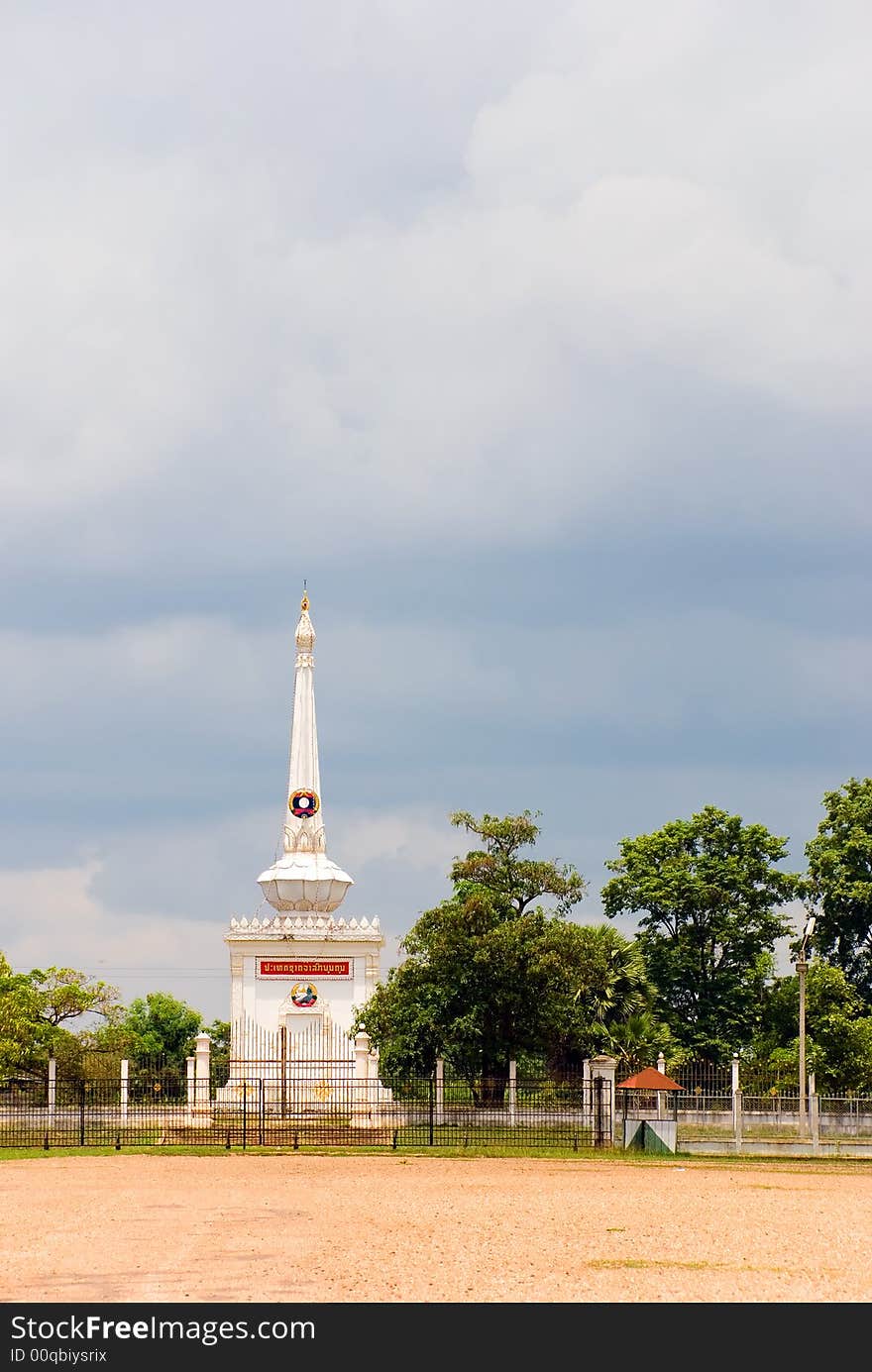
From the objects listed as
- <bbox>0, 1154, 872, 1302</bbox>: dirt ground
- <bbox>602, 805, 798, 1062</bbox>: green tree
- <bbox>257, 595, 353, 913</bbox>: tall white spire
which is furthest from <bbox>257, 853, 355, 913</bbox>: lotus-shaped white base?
<bbox>0, 1154, 872, 1302</bbox>: dirt ground

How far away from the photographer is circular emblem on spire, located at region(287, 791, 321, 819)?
208ft

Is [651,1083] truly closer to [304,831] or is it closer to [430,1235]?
[430,1235]

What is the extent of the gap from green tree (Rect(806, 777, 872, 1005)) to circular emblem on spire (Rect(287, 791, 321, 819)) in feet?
63.6

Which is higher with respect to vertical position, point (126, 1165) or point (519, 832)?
point (519, 832)

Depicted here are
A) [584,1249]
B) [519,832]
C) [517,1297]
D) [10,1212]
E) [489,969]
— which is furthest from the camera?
[519,832]

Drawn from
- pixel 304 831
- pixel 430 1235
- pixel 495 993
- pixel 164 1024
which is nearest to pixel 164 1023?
pixel 164 1024

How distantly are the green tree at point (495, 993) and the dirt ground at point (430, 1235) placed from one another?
1643cm

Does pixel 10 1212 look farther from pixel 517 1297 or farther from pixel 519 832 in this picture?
pixel 519 832

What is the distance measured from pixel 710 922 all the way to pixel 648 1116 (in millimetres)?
21552

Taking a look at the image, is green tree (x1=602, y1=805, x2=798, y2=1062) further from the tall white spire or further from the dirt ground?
the dirt ground

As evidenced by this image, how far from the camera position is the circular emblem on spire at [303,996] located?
58.5 m

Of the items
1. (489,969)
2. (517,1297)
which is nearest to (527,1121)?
(489,969)

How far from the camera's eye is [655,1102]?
39438 mm
